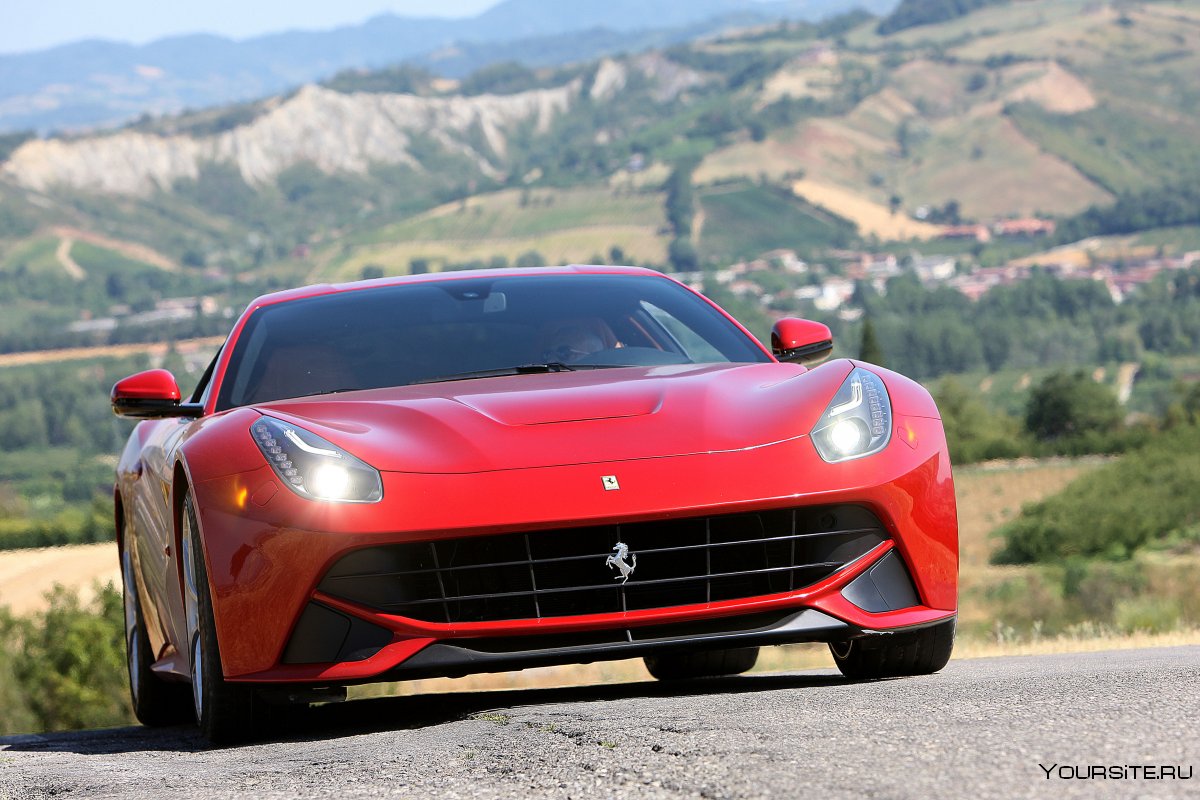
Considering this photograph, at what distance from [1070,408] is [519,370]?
340ft

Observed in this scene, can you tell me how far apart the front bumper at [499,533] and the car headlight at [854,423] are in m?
0.05

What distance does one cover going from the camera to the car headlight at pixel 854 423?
4387mm

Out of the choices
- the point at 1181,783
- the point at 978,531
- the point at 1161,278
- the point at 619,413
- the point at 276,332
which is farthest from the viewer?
the point at 1161,278

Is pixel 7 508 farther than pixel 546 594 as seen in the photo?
Yes

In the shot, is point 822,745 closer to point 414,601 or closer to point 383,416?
point 414,601

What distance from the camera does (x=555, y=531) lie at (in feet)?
13.8

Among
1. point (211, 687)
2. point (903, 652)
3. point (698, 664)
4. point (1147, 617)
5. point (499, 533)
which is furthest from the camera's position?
point (1147, 617)

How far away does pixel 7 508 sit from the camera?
304ft

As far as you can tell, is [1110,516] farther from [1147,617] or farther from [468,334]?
[468,334]

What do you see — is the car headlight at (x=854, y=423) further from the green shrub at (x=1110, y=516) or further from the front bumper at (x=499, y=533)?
the green shrub at (x=1110, y=516)

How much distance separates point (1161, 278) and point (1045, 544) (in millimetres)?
116847

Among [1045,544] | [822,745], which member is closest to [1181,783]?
[822,745]

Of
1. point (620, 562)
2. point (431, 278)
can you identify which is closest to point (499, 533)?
point (620, 562)

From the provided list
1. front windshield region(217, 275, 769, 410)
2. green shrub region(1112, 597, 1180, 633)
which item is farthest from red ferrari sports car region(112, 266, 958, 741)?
green shrub region(1112, 597, 1180, 633)
